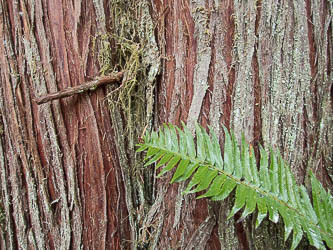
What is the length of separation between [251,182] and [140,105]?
27.0 inches

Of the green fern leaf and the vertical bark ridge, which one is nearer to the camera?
the green fern leaf

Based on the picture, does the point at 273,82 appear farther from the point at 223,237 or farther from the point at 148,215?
the point at 148,215

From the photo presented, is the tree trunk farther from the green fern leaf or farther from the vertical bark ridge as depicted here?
the green fern leaf

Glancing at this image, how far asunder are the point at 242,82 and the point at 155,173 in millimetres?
601

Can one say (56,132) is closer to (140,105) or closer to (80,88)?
(80,88)

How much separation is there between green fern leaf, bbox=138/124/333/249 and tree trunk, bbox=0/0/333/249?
5.0 inches

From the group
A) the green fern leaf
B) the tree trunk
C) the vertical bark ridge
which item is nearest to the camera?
the green fern leaf

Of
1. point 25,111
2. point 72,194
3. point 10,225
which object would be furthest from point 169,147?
point 10,225

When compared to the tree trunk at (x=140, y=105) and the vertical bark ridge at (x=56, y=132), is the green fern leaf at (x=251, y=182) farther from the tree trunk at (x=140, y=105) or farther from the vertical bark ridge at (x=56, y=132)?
the vertical bark ridge at (x=56, y=132)

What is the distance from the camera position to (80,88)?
1.32 meters

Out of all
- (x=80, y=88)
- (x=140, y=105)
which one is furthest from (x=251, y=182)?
(x=80, y=88)

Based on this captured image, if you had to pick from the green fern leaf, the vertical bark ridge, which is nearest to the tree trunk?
the vertical bark ridge

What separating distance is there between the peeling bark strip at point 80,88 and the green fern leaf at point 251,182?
0.40m

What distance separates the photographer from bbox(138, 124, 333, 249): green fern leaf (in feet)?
3.33
